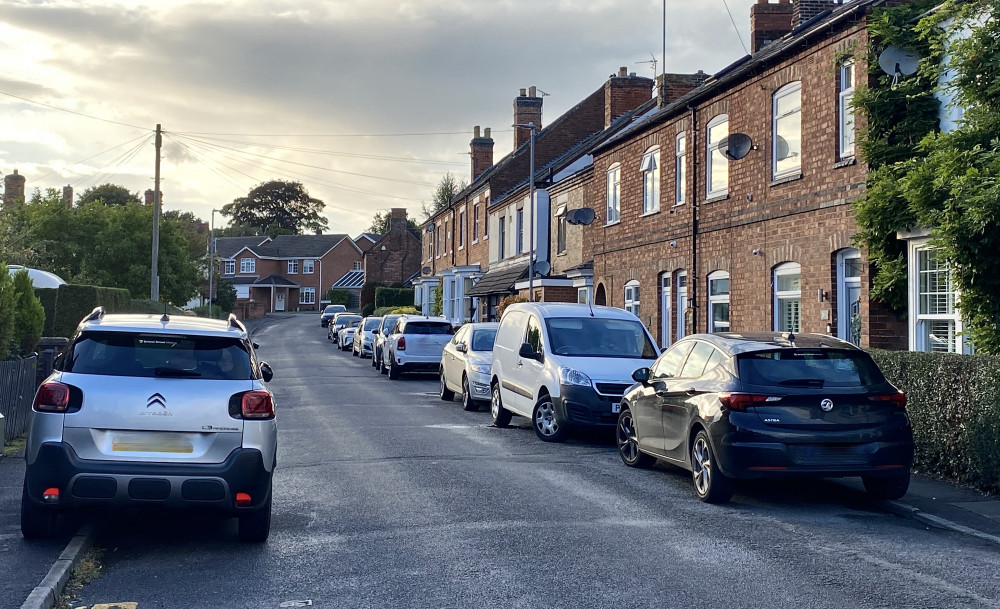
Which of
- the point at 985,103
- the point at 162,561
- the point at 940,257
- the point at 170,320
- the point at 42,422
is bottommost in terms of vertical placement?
the point at 162,561

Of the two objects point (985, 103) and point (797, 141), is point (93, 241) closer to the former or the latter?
point (797, 141)

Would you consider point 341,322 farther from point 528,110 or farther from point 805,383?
point 805,383

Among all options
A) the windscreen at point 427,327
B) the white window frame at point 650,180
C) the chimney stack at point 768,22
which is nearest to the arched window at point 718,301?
the white window frame at point 650,180

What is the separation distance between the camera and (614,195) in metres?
28.5

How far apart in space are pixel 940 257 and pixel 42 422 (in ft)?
32.2

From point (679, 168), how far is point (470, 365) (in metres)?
8.39

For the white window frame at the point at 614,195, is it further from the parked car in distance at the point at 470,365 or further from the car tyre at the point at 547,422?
the car tyre at the point at 547,422

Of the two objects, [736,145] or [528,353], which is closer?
[528,353]

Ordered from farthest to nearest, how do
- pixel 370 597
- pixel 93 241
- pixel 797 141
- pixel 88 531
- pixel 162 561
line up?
pixel 93 241 < pixel 797 141 < pixel 88 531 < pixel 162 561 < pixel 370 597

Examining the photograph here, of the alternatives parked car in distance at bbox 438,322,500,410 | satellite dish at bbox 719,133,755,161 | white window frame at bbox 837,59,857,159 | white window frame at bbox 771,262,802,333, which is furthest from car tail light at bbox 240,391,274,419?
satellite dish at bbox 719,133,755,161

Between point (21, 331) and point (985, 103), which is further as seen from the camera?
Result: point (21, 331)

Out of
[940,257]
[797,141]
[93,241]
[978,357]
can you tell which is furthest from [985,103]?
[93,241]

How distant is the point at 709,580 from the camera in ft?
21.1

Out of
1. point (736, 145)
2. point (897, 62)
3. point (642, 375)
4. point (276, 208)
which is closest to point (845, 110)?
point (897, 62)
